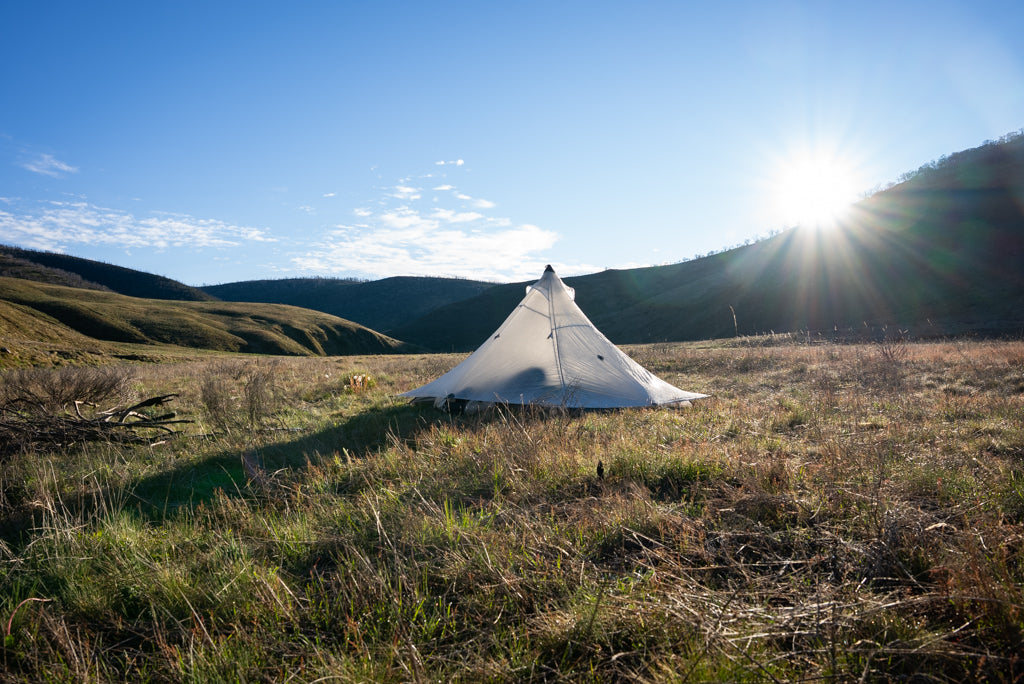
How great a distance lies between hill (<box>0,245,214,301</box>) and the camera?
371 ft

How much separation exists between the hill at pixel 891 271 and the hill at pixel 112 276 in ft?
400

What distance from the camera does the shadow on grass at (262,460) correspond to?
12.8 feet

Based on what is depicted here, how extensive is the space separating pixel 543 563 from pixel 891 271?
171 ft

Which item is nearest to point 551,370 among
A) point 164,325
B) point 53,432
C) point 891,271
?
point 53,432

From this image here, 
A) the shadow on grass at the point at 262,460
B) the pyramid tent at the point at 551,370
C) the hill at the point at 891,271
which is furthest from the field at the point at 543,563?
the hill at the point at 891,271

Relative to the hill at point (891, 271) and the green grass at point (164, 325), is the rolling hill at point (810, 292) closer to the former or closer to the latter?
the hill at point (891, 271)

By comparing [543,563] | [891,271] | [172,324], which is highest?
[891,271]

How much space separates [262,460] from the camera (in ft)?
16.4

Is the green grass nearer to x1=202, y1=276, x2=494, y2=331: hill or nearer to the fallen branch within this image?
the fallen branch

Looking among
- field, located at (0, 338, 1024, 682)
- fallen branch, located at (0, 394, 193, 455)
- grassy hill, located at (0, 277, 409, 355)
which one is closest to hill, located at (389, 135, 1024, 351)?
field, located at (0, 338, 1024, 682)

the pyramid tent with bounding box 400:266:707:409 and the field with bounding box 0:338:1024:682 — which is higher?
the pyramid tent with bounding box 400:266:707:409

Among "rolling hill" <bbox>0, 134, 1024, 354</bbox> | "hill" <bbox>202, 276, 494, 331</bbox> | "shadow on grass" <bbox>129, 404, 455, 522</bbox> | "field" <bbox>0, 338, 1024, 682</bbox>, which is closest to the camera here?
"field" <bbox>0, 338, 1024, 682</bbox>

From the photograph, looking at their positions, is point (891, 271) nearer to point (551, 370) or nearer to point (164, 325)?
point (551, 370)

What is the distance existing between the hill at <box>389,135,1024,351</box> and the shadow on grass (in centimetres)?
2859
